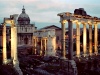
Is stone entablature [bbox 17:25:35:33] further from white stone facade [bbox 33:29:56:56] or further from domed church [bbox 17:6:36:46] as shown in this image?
white stone facade [bbox 33:29:56:56]

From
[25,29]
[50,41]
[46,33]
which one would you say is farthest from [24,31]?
[50,41]

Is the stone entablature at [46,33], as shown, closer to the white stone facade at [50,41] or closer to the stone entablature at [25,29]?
the white stone facade at [50,41]

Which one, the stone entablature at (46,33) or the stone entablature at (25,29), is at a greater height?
the stone entablature at (25,29)

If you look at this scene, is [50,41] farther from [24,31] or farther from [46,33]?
[24,31]

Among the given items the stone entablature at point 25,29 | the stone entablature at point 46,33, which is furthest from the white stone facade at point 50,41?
the stone entablature at point 25,29

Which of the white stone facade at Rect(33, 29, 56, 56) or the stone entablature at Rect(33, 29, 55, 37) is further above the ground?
the stone entablature at Rect(33, 29, 55, 37)

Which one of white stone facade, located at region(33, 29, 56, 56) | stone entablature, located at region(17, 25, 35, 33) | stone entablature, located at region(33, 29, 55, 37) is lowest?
white stone facade, located at region(33, 29, 56, 56)

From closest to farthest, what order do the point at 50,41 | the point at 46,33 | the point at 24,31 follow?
1. the point at 50,41
2. the point at 46,33
3. the point at 24,31

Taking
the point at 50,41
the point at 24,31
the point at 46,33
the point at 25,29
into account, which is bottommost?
the point at 50,41

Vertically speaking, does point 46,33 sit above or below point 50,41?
above

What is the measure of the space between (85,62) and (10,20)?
12.4m

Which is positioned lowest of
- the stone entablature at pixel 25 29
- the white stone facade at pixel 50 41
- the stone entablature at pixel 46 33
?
the white stone facade at pixel 50 41

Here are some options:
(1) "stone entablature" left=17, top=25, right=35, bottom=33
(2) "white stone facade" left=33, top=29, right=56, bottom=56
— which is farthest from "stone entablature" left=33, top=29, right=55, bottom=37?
(1) "stone entablature" left=17, top=25, right=35, bottom=33

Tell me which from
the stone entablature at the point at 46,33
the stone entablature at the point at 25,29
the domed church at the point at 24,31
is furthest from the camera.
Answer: the domed church at the point at 24,31
